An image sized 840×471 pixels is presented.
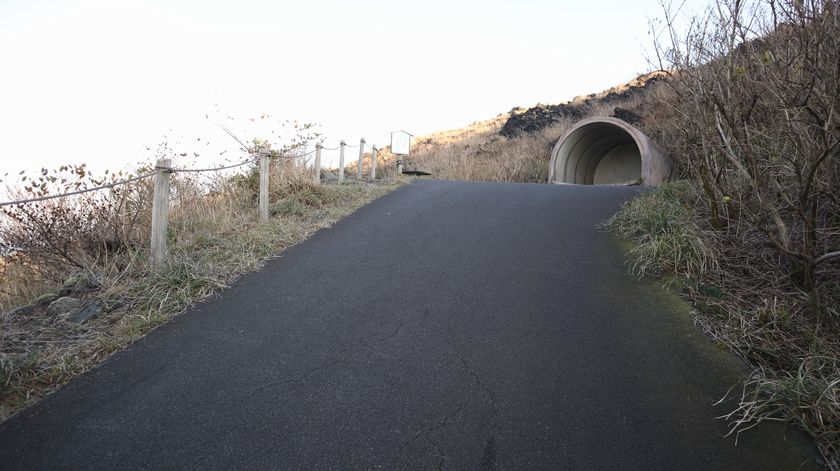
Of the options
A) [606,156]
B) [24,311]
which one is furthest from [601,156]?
[24,311]

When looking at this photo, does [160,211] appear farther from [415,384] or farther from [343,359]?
[415,384]

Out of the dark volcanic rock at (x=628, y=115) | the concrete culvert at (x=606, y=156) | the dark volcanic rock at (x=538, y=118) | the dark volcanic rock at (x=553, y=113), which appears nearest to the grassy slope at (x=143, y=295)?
the concrete culvert at (x=606, y=156)

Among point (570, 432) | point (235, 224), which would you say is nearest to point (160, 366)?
point (570, 432)

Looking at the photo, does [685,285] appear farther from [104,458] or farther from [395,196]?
[395,196]

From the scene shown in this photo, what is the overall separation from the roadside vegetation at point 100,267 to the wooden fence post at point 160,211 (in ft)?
0.44

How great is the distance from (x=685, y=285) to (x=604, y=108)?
21018 mm

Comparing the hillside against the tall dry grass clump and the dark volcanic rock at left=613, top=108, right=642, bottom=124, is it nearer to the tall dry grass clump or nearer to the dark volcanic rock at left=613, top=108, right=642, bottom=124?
the dark volcanic rock at left=613, top=108, right=642, bottom=124

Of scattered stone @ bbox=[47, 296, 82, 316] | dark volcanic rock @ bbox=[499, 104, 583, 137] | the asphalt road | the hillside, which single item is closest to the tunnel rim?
the hillside

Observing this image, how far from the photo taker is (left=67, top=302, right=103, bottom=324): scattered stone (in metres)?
4.46

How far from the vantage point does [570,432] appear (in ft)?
9.88

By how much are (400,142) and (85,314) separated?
12760 mm

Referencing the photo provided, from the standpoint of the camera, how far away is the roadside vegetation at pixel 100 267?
12.8 feet

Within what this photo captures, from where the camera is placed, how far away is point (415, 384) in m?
3.52

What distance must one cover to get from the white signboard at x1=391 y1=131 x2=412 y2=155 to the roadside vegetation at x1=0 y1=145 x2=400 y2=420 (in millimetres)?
8612
